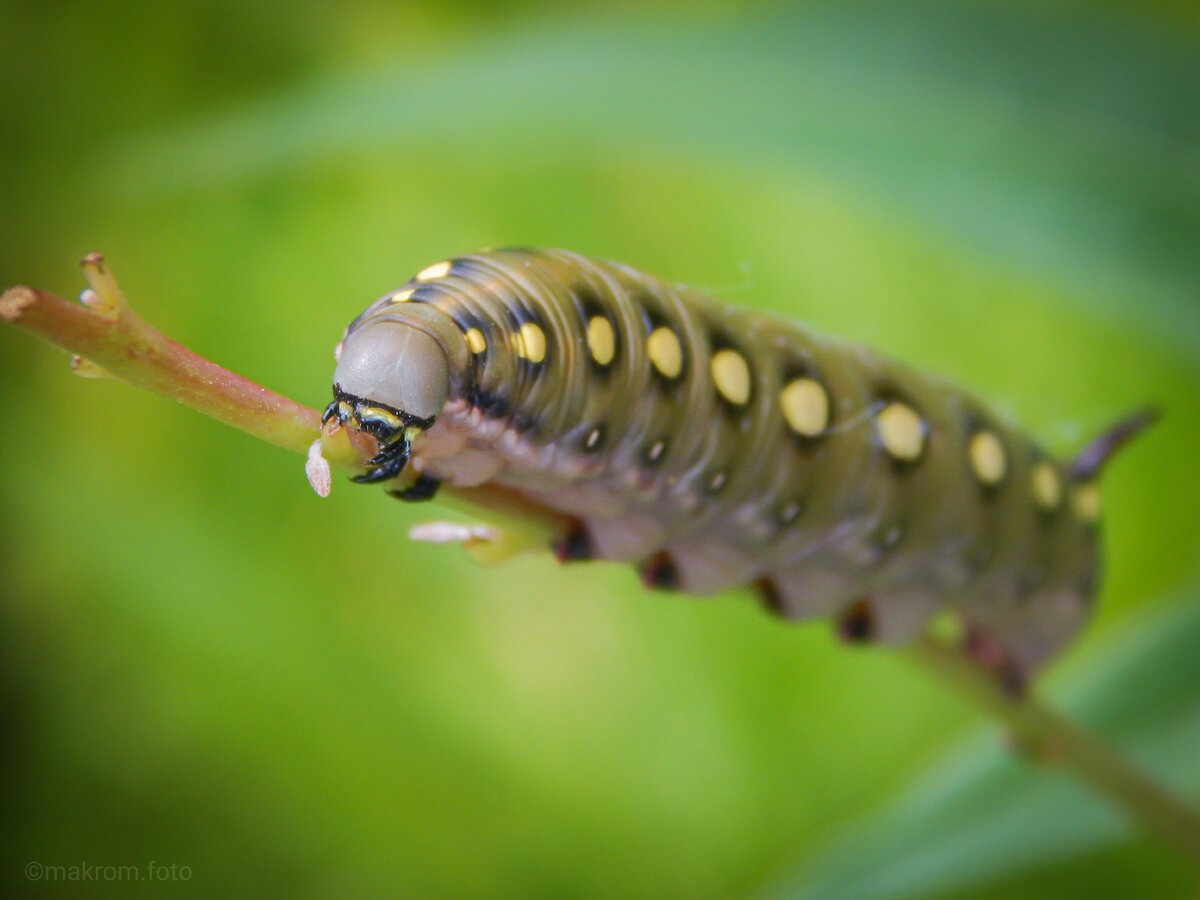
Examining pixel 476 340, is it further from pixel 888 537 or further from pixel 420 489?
pixel 888 537

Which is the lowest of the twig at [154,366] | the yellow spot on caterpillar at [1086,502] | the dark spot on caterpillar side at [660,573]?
the twig at [154,366]

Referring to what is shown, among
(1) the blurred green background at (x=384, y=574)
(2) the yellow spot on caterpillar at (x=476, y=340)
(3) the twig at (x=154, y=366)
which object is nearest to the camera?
(3) the twig at (x=154, y=366)

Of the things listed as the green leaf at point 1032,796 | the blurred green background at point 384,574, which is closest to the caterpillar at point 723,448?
the green leaf at point 1032,796

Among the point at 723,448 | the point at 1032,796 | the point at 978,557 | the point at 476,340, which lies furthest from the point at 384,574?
the point at 476,340

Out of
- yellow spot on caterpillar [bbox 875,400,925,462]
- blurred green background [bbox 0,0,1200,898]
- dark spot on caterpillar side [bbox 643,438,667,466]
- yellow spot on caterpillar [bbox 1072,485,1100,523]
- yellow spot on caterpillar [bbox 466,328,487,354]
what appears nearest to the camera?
yellow spot on caterpillar [bbox 466,328,487,354]

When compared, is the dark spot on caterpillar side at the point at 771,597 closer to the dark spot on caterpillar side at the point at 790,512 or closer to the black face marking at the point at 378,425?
the dark spot on caterpillar side at the point at 790,512

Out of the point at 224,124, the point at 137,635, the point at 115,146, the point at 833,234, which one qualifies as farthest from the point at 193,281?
the point at 833,234

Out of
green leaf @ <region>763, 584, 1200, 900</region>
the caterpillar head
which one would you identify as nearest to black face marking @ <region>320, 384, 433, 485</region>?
the caterpillar head

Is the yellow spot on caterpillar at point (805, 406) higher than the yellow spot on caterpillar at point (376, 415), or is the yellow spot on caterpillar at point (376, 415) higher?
the yellow spot on caterpillar at point (805, 406)

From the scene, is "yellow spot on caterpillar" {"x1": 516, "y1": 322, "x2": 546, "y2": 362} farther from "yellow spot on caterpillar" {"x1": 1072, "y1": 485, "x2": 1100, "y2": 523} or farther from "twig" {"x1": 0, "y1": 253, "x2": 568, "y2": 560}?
"yellow spot on caterpillar" {"x1": 1072, "y1": 485, "x2": 1100, "y2": 523}
